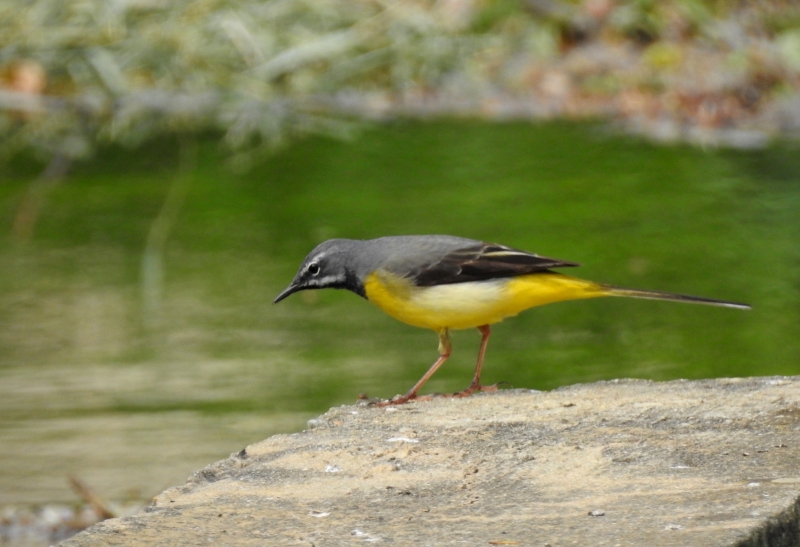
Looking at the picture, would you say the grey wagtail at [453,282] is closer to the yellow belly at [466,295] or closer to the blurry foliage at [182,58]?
the yellow belly at [466,295]

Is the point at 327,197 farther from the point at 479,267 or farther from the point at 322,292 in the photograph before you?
the point at 479,267

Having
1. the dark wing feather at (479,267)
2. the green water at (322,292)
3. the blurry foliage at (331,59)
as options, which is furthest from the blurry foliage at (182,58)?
the dark wing feather at (479,267)

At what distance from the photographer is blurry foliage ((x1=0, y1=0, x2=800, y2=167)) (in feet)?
47.1

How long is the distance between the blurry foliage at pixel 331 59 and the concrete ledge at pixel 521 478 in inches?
383

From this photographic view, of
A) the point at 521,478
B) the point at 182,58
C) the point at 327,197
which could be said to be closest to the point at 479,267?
the point at 521,478

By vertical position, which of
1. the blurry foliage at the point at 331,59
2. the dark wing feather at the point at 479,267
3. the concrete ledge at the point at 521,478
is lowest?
the concrete ledge at the point at 521,478

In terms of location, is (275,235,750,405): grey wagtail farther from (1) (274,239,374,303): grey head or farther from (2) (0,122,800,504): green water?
(2) (0,122,800,504): green water

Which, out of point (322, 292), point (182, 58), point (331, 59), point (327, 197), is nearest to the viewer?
point (322, 292)

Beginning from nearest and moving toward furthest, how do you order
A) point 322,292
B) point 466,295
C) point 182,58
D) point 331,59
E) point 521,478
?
point 521,478, point 466,295, point 322,292, point 182,58, point 331,59

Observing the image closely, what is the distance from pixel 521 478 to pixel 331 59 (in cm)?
1181

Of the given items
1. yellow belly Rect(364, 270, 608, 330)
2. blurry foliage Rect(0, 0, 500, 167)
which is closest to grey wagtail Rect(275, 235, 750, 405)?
yellow belly Rect(364, 270, 608, 330)

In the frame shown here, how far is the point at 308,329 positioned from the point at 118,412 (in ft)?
5.24

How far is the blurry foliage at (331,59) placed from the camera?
14344 millimetres

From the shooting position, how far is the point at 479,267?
5.09m
